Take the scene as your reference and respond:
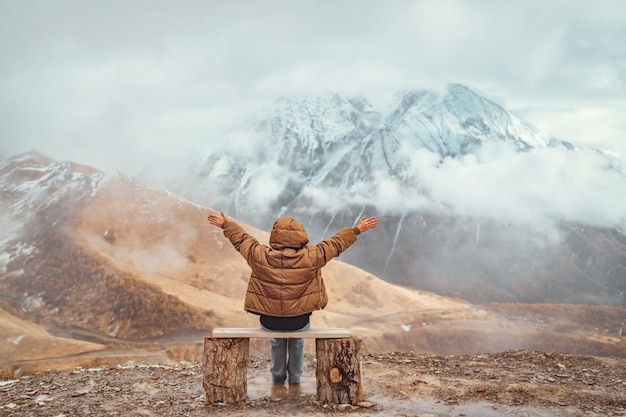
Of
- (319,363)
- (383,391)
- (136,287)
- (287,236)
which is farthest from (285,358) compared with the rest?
(136,287)

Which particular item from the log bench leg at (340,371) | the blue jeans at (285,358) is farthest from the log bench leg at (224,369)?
the log bench leg at (340,371)

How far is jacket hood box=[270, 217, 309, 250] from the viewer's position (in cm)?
614

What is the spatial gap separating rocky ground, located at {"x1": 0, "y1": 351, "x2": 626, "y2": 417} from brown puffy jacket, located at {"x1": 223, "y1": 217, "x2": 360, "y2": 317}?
4.61ft

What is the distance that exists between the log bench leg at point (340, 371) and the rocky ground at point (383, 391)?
167 mm

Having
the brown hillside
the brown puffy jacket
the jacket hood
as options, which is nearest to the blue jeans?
the brown puffy jacket

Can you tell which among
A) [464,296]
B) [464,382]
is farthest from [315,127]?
[464,382]

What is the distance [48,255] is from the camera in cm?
2617

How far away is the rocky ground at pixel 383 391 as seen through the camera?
6254 millimetres

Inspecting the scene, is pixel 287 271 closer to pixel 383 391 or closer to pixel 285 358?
pixel 285 358

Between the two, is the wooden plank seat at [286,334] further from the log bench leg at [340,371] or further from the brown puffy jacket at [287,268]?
the brown puffy jacket at [287,268]

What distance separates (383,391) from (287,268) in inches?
108

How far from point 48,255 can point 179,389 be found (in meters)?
22.5

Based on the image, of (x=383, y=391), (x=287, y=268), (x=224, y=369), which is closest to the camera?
(x=287, y=268)

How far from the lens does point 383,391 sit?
7.18m
